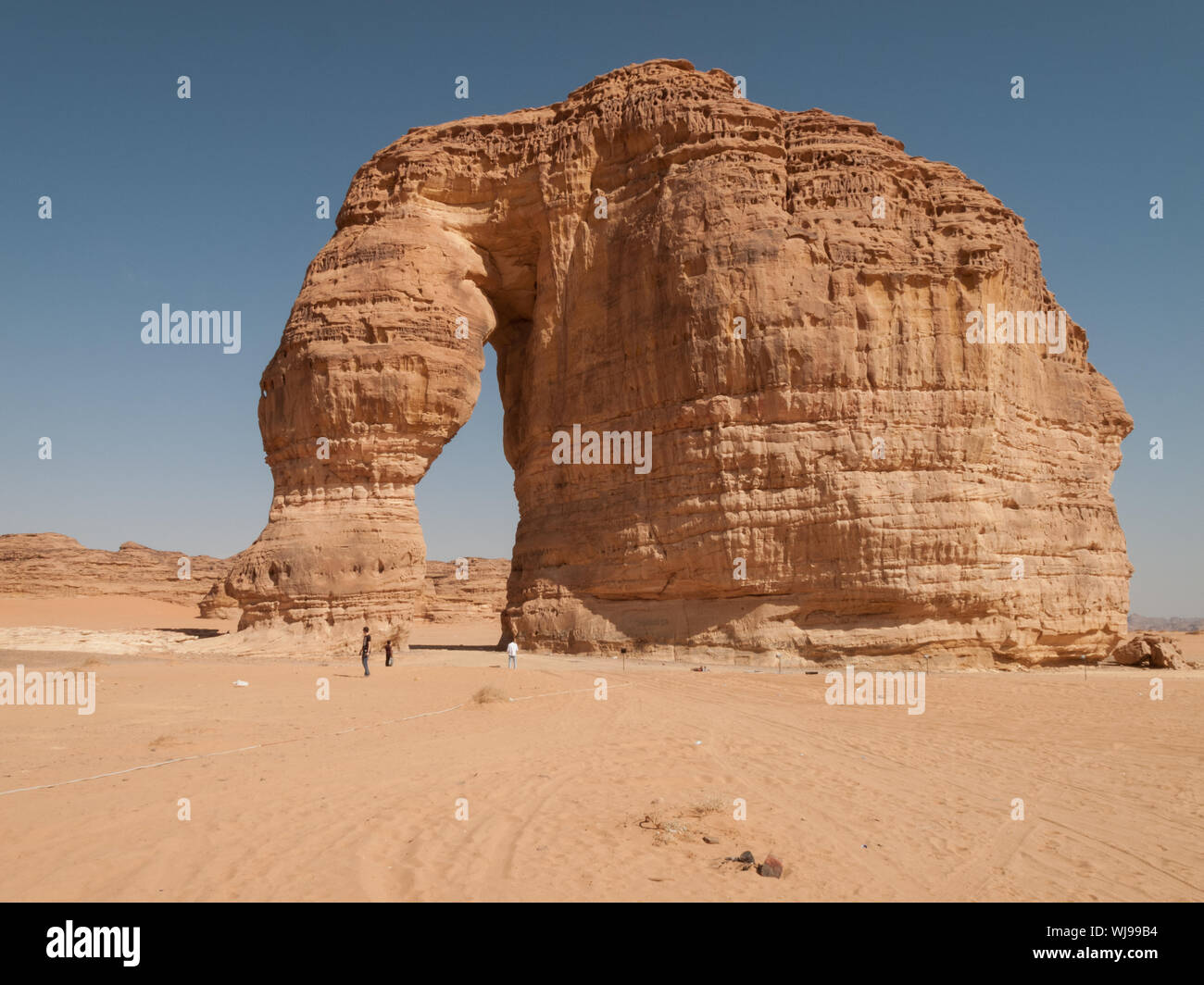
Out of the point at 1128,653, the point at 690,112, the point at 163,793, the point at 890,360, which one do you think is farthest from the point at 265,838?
the point at 1128,653

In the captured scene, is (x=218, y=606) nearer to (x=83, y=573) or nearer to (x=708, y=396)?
(x=83, y=573)

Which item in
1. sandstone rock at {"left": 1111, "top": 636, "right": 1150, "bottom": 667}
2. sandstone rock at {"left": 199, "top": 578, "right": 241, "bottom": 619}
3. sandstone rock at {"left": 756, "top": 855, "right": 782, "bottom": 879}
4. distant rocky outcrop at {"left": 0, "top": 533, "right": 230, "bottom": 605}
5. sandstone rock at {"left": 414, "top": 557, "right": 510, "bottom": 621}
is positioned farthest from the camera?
distant rocky outcrop at {"left": 0, "top": 533, "right": 230, "bottom": 605}

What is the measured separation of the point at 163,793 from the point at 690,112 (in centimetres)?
2559

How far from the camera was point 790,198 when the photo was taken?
86.3ft

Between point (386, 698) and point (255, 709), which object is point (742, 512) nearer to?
point (386, 698)

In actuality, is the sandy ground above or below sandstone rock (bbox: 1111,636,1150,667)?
above

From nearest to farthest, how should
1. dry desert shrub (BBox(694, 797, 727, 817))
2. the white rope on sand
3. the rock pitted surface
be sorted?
dry desert shrub (BBox(694, 797, 727, 817)) < the white rope on sand < the rock pitted surface

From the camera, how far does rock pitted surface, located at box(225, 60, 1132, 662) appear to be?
2327 cm

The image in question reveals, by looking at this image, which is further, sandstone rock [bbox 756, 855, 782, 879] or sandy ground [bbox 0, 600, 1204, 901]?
sandstone rock [bbox 756, 855, 782, 879]

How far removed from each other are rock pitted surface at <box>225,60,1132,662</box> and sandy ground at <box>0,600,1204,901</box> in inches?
297

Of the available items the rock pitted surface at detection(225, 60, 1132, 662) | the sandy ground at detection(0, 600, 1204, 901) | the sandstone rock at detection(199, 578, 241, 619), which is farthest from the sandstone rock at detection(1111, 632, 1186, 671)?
the sandstone rock at detection(199, 578, 241, 619)

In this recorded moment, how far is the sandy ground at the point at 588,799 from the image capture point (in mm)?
5695

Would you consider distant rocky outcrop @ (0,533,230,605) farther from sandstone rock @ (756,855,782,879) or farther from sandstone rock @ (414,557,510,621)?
sandstone rock @ (756,855,782,879)
